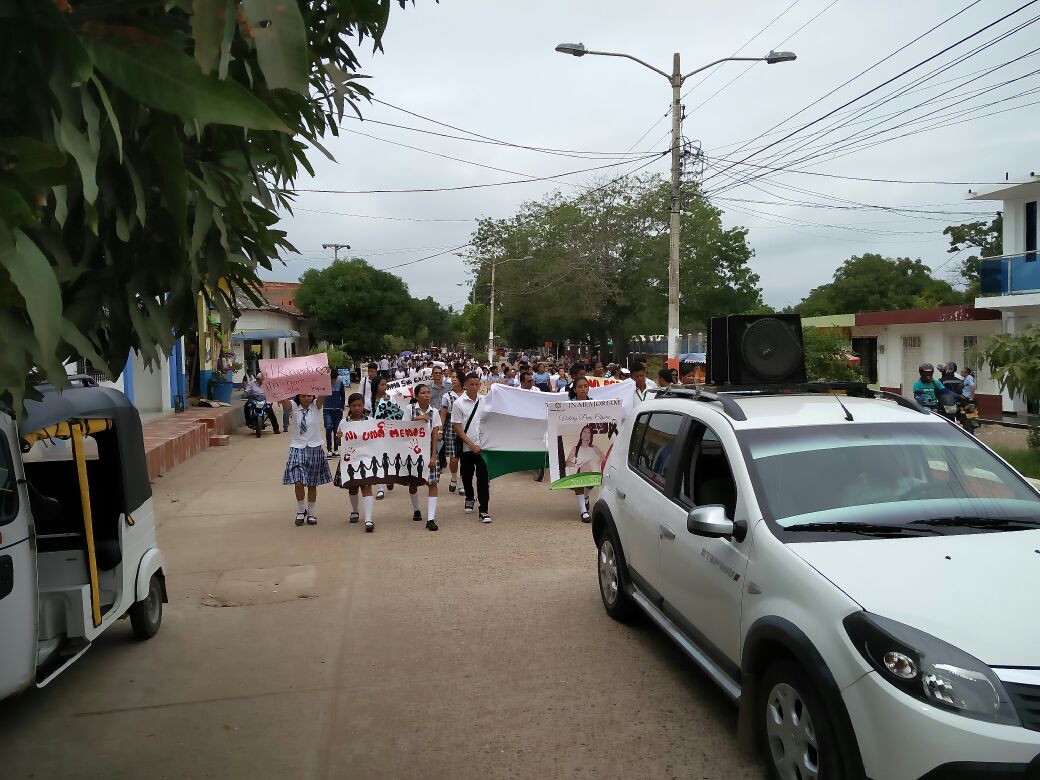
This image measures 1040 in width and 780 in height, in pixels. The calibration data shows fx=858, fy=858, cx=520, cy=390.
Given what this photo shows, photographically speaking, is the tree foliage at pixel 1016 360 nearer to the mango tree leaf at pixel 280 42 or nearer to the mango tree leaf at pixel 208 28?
the mango tree leaf at pixel 280 42

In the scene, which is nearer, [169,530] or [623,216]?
[169,530]

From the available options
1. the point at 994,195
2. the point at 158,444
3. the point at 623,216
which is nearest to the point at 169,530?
the point at 158,444

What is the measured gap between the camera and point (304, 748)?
14.2 feet

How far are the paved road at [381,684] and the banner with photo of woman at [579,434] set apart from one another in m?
1.52

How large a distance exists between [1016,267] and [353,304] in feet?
115

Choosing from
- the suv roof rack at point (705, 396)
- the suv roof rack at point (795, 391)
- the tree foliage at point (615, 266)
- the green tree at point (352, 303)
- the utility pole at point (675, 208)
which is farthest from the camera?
the green tree at point (352, 303)

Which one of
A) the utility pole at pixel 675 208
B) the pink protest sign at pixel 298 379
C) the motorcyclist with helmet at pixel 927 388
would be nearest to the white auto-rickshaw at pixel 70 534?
the pink protest sign at pixel 298 379

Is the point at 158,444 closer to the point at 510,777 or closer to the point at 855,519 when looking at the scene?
the point at 510,777

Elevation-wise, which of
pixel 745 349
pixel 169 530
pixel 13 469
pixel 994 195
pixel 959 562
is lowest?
pixel 169 530

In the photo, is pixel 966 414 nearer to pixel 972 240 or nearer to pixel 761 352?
pixel 761 352

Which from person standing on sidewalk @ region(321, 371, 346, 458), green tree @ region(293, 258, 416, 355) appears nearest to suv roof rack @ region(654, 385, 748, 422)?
person standing on sidewalk @ region(321, 371, 346, 458)

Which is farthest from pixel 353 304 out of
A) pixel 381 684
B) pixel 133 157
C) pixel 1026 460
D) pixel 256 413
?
pixel 133 157

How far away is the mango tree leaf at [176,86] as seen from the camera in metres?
1.69

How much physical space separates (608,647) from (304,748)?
2117 mm
